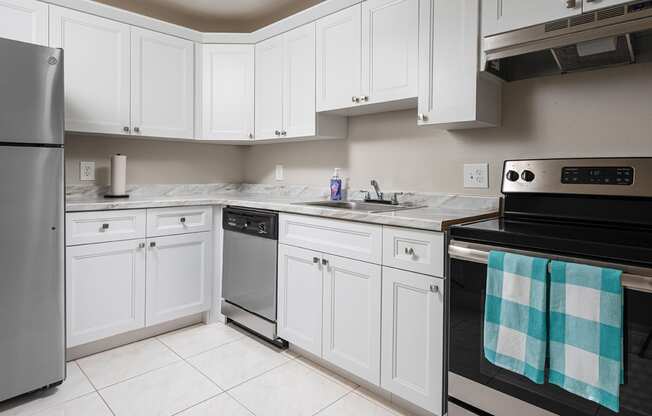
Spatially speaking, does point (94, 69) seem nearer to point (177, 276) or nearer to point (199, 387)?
point (177, 276)

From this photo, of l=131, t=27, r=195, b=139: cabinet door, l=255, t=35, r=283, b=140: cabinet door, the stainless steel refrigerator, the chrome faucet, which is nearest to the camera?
the stainless steel refrigerator

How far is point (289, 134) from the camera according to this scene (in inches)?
102

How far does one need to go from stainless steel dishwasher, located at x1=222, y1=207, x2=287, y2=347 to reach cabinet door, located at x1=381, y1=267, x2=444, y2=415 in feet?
2.52

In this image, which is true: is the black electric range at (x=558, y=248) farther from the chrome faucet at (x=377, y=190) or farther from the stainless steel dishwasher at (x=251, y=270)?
the stainless steel dishwasher at (x=251, y=270)

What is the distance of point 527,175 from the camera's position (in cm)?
161

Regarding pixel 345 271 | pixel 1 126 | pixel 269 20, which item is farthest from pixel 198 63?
pixel 345 271

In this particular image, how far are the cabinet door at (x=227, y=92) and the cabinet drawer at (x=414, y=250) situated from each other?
5.22 ft

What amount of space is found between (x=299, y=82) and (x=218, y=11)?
3.55 ft

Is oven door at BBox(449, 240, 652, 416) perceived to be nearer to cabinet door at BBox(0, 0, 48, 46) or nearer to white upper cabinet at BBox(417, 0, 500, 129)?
white upper cabinet at BBox(417, 0, 500, 129)

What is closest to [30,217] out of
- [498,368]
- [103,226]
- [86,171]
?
[103,226]

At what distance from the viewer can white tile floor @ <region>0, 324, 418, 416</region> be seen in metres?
1.73

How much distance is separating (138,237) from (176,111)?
92cm

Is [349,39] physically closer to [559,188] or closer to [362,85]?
[362,85]

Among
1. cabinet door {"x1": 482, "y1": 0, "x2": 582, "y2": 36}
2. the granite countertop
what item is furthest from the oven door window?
cabinet door {"x1": 482, "y1": 0, "x2": 582, "y2": 36}
